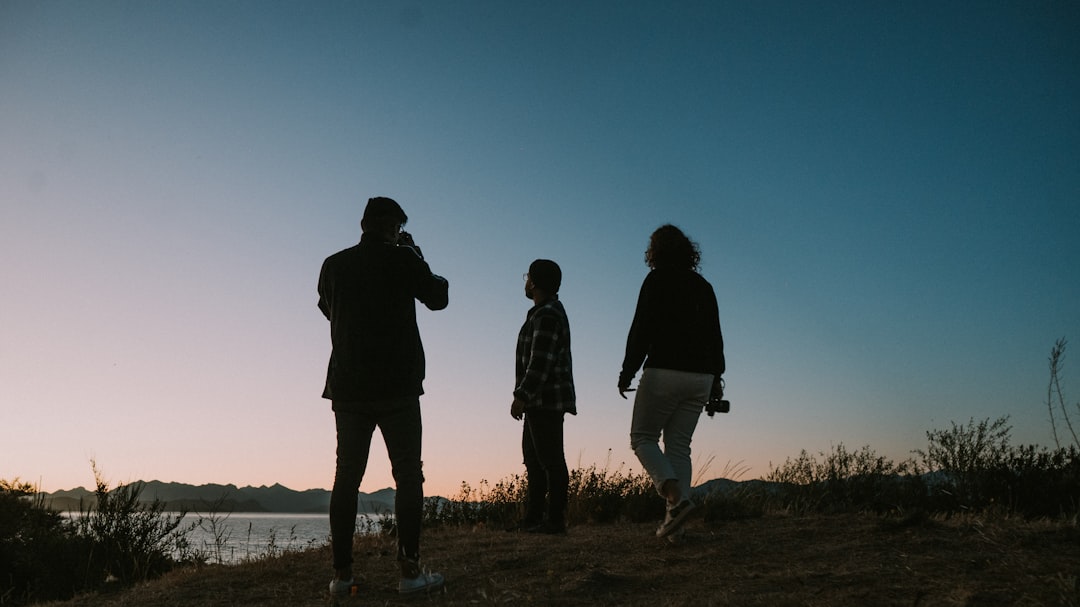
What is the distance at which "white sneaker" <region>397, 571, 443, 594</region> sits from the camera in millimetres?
4109

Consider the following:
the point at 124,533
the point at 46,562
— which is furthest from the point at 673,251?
the point at 46,562

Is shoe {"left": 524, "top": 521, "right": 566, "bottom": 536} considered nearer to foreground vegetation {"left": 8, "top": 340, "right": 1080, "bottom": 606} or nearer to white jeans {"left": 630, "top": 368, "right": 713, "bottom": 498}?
foreground vegetation {"left": 8, "top": 340, "right": 1080, "bottom": 606}

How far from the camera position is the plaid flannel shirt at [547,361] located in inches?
222

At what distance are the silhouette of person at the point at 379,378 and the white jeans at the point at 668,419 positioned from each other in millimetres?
1581

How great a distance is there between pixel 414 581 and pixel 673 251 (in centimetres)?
282

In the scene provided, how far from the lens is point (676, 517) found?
496cm

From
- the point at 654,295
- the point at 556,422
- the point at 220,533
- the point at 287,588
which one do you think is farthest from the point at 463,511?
the point at 654,295

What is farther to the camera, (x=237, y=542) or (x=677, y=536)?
(x=237, y=542)

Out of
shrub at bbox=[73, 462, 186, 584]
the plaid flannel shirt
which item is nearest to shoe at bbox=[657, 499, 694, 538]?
the plaid flannel shirt

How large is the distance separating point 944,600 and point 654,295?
2.50m

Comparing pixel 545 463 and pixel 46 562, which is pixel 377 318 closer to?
pixel 545 463

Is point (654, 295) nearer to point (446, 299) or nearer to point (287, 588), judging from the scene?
point (446, 299)

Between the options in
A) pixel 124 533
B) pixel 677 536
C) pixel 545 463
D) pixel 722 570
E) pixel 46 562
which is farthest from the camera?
pixel 46 562

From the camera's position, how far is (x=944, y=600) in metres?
3.33
